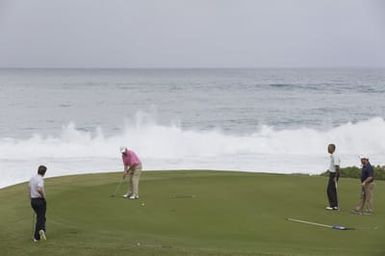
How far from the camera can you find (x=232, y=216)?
A: 1623 centimetres

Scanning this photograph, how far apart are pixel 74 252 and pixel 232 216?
4.92m

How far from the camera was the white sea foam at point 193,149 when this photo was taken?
115 ft

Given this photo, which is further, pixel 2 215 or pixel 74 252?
pixel 2 215

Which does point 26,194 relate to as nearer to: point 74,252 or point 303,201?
point 74,252

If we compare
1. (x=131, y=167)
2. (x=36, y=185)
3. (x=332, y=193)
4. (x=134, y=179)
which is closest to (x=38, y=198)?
(x=36, y=185)

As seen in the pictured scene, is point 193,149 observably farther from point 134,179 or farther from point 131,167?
point 134,179

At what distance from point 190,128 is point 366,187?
42.7 meters

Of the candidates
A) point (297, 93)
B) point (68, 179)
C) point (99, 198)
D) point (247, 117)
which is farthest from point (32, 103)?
point (99, 198)

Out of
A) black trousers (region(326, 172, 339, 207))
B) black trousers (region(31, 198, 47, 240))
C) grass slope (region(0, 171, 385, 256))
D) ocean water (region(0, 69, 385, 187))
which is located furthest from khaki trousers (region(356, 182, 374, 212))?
ocean water (region(0, 69, 385, 187))

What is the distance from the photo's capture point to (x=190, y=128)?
59281mm

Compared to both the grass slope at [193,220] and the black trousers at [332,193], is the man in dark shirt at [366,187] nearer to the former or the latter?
the grass slope at [193,220]

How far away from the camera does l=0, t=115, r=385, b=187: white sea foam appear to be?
34.9m

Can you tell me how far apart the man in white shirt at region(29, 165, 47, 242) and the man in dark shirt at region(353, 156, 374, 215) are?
8.53 metres

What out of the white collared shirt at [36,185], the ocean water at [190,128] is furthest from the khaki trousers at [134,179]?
the ocean water at [190,128]
